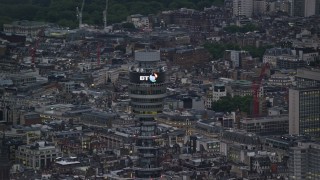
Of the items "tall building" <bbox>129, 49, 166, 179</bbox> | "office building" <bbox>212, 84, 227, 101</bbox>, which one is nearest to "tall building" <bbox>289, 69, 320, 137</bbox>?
"office building" <bbox>212, 84, 227, 101</bbox>

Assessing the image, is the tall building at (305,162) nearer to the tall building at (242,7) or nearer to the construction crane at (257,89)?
the construction crane at (257,89)

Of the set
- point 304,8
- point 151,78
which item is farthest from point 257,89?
point 304,8

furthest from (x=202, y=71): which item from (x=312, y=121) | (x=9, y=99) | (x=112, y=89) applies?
(x=312, y=121)

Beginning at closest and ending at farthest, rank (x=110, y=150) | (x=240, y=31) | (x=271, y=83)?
(x=110, y=150), (x=271, y=83), (x=240, y=31)

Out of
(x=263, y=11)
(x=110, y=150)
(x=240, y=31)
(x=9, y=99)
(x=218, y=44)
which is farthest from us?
(x=263, y=11)

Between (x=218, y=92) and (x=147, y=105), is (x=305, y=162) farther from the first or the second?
(x=218, y=92)

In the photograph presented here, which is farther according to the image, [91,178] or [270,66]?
[270,66]

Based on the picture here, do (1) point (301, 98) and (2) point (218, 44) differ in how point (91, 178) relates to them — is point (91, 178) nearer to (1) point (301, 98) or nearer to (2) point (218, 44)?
(1) point (301, 98)
